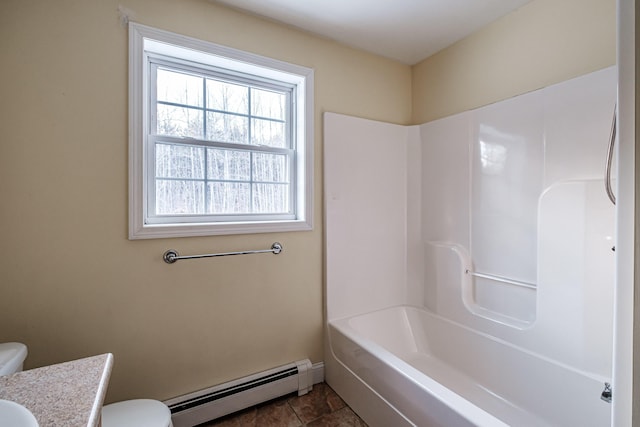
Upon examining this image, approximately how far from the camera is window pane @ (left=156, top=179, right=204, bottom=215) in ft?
Result: 5.39

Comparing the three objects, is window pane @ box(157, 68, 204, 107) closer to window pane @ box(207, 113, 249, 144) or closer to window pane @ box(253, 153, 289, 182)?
window pane @ box(207, 113, 249, 144)

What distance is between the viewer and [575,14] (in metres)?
1.48

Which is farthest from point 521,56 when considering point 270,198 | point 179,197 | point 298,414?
point 298,414

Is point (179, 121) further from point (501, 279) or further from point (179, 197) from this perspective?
point (501, 279)

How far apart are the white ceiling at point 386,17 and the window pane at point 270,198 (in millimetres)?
1072

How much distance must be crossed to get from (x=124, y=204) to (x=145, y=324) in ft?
2.12

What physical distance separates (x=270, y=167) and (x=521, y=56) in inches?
67.3

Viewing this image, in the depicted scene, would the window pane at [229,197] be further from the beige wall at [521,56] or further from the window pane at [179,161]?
the beige wall at [521,56]

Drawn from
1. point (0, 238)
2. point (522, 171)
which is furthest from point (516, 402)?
point (0, 238)

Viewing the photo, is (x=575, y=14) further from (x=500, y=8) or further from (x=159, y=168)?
(x=159, y=168)

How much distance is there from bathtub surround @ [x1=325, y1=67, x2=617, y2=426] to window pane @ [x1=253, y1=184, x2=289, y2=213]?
1.04 ft

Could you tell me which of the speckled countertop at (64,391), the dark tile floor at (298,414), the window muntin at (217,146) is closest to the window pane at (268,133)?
the window muntin at (217,146)

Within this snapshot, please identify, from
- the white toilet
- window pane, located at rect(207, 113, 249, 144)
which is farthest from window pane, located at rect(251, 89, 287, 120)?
the white toilet

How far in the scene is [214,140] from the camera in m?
1.77
